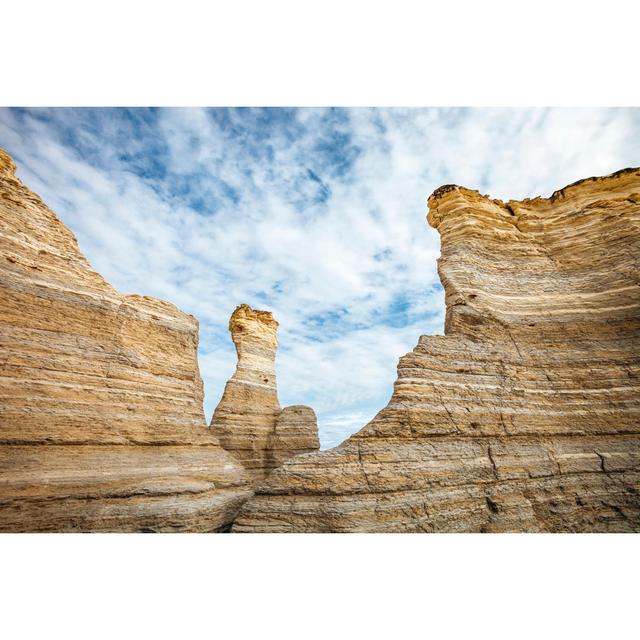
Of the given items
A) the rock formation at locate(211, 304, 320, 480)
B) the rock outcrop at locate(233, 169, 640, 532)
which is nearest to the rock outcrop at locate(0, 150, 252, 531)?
the rock outcrop at locate(233, 169, 640, 532)

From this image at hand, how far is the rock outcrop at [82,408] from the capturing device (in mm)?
6742

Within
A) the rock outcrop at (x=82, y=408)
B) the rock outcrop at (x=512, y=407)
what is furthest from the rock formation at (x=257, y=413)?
the rock outcrop at (x=512, y=407)

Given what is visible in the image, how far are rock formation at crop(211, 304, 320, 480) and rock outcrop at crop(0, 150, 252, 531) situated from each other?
8.08 m

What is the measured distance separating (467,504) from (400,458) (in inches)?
52.8

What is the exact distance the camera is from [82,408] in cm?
768

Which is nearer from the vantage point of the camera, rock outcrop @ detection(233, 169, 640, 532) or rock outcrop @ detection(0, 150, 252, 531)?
rock outcrop @ detection(233, 169, 640, 532)

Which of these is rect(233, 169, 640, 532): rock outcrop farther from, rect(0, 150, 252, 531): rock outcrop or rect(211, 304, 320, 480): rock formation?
rect(211, 304, 320, 480): rock formation

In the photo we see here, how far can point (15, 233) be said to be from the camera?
772cm

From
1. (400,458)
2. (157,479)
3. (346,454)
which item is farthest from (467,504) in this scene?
(157,479)

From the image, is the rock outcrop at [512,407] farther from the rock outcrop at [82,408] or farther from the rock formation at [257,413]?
the rock formation at [257,413]

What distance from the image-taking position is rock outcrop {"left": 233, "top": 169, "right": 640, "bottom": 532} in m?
5.99

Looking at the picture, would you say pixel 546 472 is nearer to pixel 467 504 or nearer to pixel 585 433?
pixel 585 433

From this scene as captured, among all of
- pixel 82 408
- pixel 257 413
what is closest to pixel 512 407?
pixel 82 408

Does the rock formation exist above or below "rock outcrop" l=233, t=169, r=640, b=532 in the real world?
above
